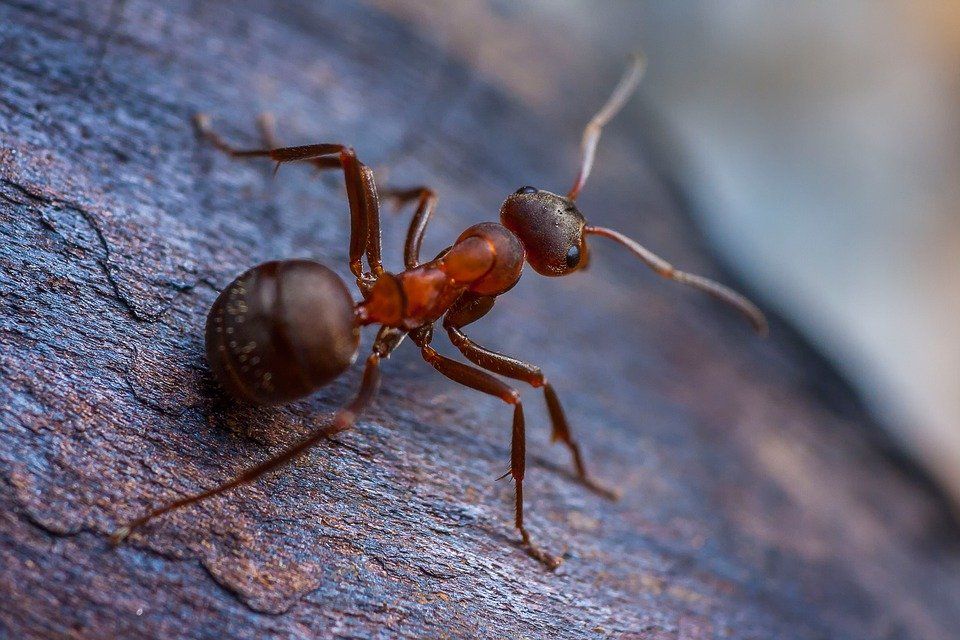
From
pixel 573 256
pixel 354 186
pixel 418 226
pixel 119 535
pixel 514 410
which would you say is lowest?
pixel 119 535

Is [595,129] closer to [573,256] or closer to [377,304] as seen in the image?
[573,256]

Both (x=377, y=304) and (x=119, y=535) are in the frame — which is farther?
(x=377, y=304)

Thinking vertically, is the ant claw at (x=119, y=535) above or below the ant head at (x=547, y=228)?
below

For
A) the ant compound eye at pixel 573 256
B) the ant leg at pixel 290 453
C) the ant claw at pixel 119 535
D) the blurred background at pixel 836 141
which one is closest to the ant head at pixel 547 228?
the ant compound eye at pixel 573 256

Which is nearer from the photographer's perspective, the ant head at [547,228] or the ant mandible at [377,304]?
the ant mandible at [377,304]

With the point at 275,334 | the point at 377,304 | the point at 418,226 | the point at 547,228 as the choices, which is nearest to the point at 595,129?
the point at 547,228

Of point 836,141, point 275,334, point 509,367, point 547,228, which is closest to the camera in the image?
point 275,334

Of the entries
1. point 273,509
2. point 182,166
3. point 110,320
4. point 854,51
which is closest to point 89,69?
point 182,166

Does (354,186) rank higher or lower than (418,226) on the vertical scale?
lower

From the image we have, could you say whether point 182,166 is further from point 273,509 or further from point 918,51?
point 918,51

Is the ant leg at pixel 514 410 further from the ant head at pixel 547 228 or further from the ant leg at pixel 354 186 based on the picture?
the ant head at pixel 547 228
